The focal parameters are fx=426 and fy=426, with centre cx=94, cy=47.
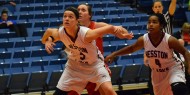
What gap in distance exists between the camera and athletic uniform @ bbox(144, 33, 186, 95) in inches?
207

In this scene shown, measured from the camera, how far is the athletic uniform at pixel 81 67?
205 inches

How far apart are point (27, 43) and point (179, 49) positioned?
5.80 metres

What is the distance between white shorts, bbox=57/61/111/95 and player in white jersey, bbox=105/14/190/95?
317mm

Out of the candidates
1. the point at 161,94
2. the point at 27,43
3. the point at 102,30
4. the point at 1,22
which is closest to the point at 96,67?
the point at 102,30

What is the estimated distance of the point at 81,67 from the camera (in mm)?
5262

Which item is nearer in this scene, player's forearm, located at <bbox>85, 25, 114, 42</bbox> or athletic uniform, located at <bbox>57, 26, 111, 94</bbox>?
player's forearm, located at <bbox>85, 25, 114, 42</bbox>

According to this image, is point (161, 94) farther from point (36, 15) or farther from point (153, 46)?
point (36, 15)

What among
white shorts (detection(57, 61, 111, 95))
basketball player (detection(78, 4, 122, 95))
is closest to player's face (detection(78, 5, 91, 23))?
basketball player (detection(78, 4, 122, 95))

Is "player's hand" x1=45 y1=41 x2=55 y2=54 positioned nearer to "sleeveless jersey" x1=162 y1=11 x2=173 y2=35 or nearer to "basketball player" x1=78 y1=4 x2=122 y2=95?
"basketball player" x1=78 y1=4 x2=122 y2=95

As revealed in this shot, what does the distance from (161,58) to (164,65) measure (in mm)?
119

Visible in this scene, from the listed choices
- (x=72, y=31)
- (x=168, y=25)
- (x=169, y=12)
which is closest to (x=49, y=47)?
(x=72, y=31)

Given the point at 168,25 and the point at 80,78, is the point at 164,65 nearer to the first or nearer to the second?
the point at 80,78

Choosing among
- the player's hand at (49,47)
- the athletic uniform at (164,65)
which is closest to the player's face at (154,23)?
the athletic uniform at (164,65)

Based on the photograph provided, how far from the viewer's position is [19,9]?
12555 millimetres
